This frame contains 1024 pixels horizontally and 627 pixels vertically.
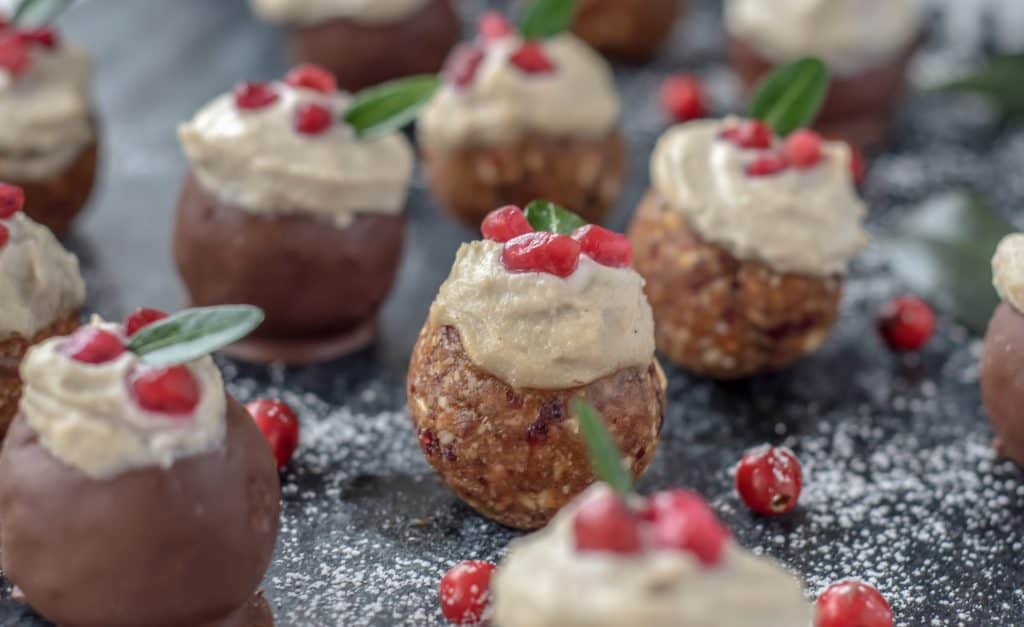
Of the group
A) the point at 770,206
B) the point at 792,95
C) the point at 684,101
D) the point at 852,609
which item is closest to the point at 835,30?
the point at 684,101

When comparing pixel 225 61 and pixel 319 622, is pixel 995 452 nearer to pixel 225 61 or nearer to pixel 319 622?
pixel 319 622

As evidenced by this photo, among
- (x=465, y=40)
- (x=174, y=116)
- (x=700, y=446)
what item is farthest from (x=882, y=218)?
(x=174, y=116)

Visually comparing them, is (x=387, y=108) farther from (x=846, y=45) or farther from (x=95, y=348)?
(x=846, y=45)

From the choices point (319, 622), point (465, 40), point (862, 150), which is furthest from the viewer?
point (465, 40)

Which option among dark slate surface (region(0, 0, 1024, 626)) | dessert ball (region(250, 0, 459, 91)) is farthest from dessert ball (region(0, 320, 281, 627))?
dessert ball (region(250, 0, 459, 91))

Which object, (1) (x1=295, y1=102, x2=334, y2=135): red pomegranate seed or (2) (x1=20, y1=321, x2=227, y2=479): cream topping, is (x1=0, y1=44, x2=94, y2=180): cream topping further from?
(2) (x1=20, y1=321, x2=227, y2=479): cream topping

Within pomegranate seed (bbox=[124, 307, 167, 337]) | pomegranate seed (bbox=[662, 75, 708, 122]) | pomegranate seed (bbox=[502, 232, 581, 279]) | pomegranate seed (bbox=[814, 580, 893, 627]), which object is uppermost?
pomegranate seed (bbox=[124, 307, 167, 337])
